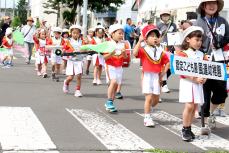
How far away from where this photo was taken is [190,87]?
6.86m

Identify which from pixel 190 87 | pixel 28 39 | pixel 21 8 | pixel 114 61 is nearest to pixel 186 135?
pixel 190 87

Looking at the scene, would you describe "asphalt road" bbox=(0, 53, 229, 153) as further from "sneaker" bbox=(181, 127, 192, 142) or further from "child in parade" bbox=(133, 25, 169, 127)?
"child in parade" bbox=(133, 25, 169, 127)

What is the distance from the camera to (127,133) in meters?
7.18

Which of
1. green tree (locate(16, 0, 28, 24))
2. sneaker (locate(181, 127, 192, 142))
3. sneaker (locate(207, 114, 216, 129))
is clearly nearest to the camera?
sneaker (locate(181, 127, 192, 142))

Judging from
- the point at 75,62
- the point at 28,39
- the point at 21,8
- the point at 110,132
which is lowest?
the point at 110,132

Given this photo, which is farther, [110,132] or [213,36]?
[213,36]

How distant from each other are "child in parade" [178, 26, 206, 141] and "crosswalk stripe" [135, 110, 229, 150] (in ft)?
0.65

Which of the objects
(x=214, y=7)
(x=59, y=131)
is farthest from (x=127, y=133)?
(x=214, y=7)

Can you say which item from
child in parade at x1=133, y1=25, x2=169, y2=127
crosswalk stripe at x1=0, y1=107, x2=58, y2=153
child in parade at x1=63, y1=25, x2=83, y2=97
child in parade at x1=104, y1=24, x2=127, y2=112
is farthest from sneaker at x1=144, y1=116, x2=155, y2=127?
child in parade at x1=63, y1=25, x2=83, y2=97

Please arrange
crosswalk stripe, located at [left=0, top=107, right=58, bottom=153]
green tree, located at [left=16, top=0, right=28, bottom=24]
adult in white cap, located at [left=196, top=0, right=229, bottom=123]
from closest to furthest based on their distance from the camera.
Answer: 1. crosswalk stripe, located at [left=0, top=107, right=58, bottom=153]
2. adult in white cap, located at [left=196, top=0, right=229, bottom=123]
3. green tree, located at [left=16, top=0, right=28, bottom=24]

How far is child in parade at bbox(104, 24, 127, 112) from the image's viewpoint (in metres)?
8.93

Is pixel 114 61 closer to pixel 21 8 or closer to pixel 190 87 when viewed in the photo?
pixel 190 87

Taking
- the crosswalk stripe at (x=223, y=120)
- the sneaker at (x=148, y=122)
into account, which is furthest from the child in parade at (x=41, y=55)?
the sneaker at (x=148, y=122)

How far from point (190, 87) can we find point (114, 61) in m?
2.73
